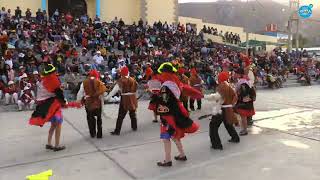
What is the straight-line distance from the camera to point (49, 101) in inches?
294

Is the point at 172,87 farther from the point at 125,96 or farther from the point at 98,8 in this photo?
the point at 98,8

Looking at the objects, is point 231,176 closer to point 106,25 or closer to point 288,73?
point 106,25

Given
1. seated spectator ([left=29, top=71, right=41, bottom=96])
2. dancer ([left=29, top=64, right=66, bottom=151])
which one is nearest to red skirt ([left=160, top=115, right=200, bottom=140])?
dancer ([left=29, top=64, right=66, bottom=151])

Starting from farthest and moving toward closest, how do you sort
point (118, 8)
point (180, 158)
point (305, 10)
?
point (305, 10)
point (118, 8)
point (180, 158)

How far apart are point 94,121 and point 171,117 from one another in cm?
274

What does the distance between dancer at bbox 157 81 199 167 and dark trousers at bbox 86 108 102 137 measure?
2288mm

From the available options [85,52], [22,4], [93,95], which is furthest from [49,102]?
[22,4]

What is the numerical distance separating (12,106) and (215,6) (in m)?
68.8

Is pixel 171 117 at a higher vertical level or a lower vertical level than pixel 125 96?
lower

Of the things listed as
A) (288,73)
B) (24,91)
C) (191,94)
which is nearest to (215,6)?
(288,73)

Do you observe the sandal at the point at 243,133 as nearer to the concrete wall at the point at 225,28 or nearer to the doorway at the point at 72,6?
the doorway at the point at 72,6

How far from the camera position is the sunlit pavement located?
621 cm

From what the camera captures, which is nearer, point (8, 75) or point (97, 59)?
point (8, 75)

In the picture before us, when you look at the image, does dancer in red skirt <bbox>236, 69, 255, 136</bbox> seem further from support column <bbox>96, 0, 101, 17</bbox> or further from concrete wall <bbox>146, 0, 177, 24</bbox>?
concrete wall <bbox>146, 0, 177, 24</bbox>
